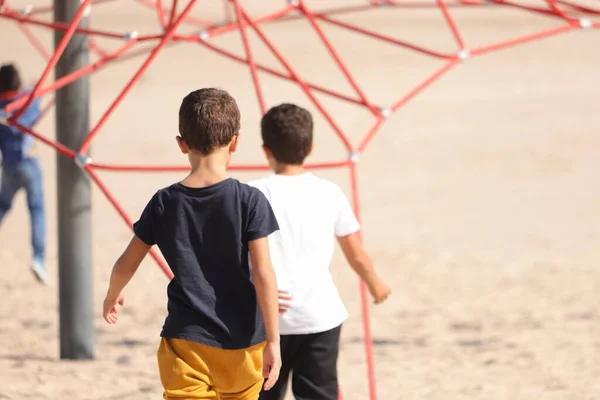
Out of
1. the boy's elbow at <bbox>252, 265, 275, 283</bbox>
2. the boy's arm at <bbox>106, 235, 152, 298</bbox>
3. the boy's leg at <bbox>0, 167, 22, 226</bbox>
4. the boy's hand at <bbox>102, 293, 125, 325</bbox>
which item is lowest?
the boy's hand at <bbox>102, 293, 125, 325</bbox>

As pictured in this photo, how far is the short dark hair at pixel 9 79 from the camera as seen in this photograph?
18.9ft

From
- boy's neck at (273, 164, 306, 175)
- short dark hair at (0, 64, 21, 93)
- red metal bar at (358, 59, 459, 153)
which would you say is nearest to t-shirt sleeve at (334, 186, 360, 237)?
boy's neck at (273, 164, 306, 175)

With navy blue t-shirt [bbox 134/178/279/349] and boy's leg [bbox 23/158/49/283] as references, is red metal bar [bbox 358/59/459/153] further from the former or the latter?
boy's leg [bbox 23/158/49/283]

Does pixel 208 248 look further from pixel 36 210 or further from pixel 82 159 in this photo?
pixel 36 210

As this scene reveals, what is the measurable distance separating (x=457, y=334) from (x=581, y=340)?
25.6 inches

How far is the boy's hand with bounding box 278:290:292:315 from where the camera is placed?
300cm

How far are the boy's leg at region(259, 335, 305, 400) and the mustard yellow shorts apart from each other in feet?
1.47

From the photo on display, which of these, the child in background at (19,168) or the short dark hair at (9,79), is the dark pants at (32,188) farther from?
the short dark hair at (9,79)

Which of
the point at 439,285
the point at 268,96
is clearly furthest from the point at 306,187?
the point at 268,96

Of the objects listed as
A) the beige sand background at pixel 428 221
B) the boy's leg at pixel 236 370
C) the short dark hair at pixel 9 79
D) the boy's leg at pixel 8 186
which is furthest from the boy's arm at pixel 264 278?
the boy's leg at pixel 8 186

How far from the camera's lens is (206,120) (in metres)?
2.50

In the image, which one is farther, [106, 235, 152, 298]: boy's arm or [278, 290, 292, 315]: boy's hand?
[278, 290, 292, 315]: boy's hand

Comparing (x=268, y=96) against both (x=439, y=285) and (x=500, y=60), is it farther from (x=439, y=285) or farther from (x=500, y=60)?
(x=439, y=285)

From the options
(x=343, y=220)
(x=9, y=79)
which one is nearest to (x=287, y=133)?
(x=343, y=220)
